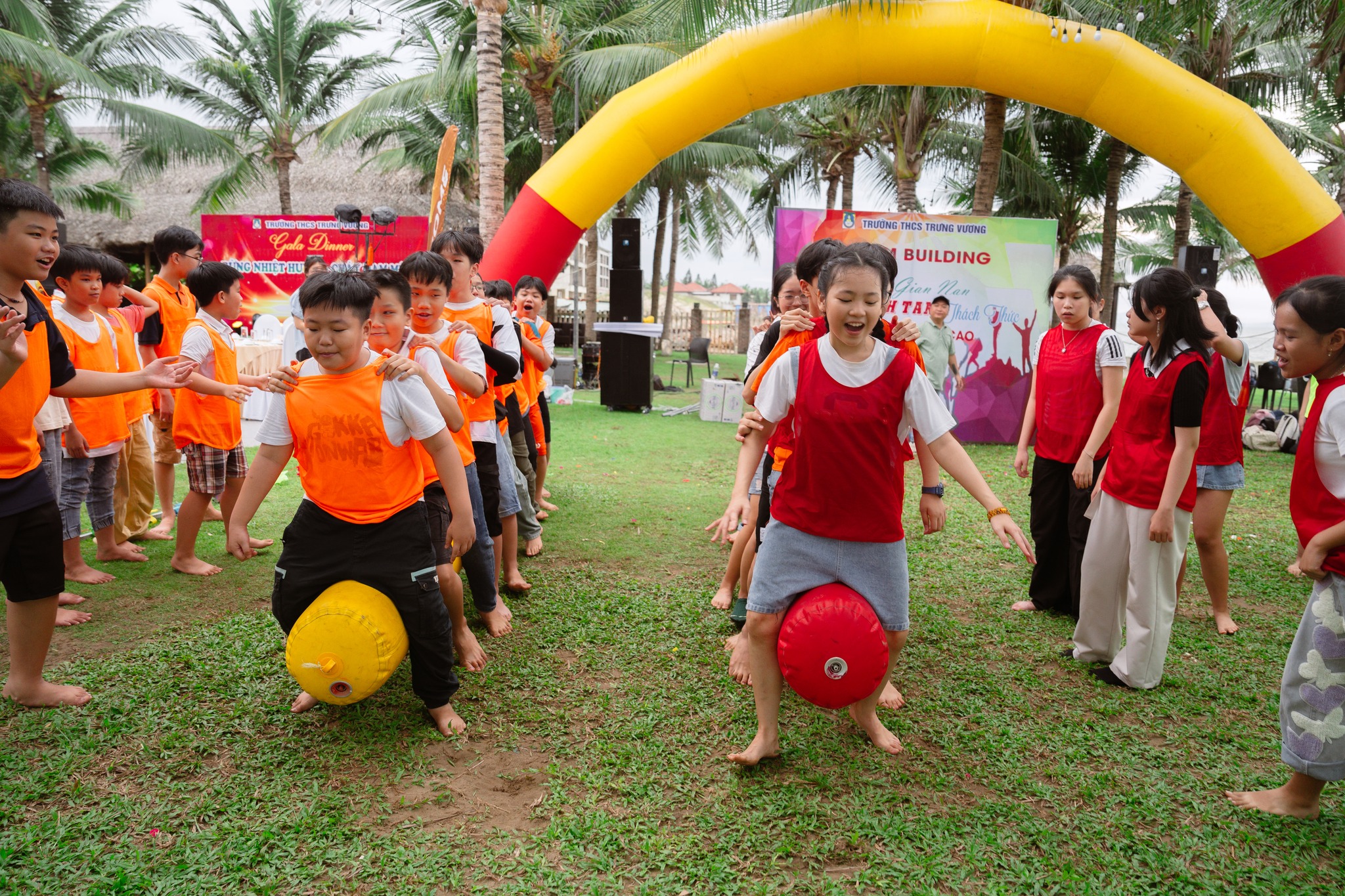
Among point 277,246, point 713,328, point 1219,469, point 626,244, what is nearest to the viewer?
point 1219,469

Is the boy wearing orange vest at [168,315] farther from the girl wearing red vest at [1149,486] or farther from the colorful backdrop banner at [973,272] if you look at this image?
the colorful backdrop banner at [973,272]

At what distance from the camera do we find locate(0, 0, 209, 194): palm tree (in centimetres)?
1595

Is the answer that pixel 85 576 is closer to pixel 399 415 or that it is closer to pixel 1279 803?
pixel 399 415

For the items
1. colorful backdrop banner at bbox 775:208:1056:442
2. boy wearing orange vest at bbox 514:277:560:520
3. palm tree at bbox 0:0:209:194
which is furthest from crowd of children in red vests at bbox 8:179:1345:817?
palm tree at bbox 0:0:209:194

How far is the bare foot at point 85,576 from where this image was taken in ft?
15.8

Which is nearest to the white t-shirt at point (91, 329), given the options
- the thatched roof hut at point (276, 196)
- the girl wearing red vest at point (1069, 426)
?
the girl wearing red vest at point (1069, 426)

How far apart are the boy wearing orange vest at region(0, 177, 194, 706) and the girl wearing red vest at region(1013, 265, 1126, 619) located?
4365mm

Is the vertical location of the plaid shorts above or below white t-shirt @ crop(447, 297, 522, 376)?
below

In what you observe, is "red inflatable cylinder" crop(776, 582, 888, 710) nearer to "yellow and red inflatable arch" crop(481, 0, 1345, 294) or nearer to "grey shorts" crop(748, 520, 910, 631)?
"grey shorts" crop(748, 520, 910, 631)

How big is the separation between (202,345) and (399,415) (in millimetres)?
2762

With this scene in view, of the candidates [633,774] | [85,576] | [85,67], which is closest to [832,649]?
[633,774]

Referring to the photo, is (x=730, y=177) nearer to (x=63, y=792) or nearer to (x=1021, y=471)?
(x=1021, y=471)

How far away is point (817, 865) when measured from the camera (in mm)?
2459

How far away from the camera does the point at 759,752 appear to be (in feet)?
9.62
